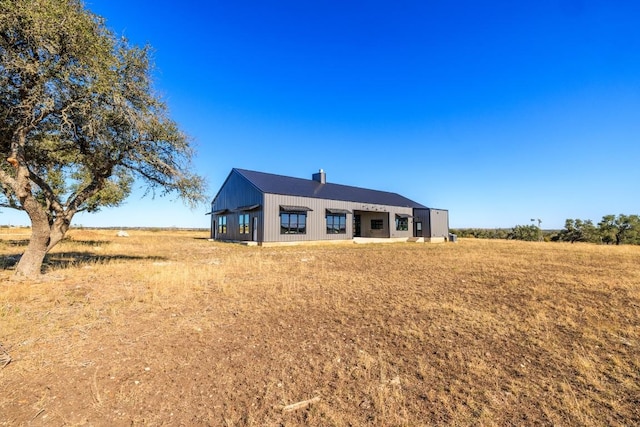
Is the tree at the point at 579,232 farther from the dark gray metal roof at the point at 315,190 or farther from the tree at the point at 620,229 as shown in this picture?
the dark gray metal roof at the point at 315,190

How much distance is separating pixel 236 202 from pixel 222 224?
15.1ft

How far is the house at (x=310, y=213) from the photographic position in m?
25.1

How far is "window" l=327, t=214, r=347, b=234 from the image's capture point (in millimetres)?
28906

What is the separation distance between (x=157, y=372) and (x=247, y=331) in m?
1.61

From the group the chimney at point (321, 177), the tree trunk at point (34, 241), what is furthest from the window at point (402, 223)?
the tree trunk at point (34, 241)

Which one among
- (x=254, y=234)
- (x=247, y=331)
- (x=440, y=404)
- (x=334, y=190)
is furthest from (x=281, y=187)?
(x=440, y=404)

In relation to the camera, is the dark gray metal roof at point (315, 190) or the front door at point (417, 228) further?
the front door at point (417, 228)

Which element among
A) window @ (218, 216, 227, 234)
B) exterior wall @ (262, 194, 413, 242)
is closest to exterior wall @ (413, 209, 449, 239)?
exterior wall @ (262, 194, 413, 242)

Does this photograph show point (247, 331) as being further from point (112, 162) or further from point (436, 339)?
point (112, 162)

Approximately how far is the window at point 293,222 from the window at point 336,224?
2970mm

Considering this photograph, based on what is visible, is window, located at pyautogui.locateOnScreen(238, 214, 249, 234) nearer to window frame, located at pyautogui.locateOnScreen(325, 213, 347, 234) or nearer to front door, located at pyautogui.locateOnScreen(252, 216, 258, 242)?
front door, located at pyautogui.locateOnScreen(252, 216, 258, 242)

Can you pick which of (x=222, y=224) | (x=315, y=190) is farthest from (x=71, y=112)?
(x=222, y=224)

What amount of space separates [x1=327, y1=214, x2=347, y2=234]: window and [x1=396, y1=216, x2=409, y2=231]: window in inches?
315

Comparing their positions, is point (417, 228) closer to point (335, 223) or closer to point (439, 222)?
point (439, 222)
